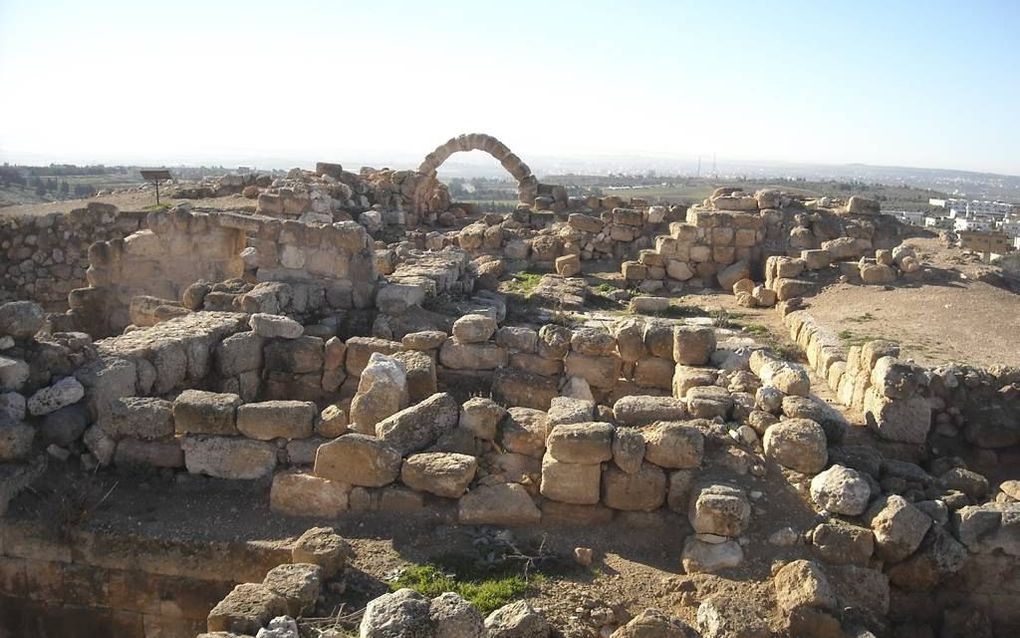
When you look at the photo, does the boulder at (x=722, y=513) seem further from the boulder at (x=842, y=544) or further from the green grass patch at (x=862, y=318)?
the green grass patch at (x=862, y=318)

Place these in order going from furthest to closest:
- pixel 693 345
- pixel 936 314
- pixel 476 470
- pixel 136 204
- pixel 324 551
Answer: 1. pixel 136 204
2. pixel 936 314
3. pixel 693 345
4. pixel 476 470
5. pixel 324 551

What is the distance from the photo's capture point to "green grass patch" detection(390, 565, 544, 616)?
5102 mm

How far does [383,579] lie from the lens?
5.33m

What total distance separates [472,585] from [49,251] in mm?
16358

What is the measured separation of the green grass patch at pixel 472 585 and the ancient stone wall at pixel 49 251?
15.1m

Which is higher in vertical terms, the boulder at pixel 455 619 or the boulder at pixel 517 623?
the boulder at pixel 455 619

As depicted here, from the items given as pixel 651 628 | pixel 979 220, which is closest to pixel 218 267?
pixel 651 628

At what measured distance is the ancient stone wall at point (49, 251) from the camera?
58.6 ft

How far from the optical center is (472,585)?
17.2ft

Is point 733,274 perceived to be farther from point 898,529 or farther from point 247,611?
point 247,611

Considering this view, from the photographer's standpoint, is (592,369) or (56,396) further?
(592,369)

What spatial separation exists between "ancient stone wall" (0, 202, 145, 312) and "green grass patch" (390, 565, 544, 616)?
49.5 feet

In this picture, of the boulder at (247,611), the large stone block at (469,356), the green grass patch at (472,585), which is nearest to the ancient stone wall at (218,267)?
the large stone block at (469,356)

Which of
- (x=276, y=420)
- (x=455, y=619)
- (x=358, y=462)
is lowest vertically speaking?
(x=455, y=619)
